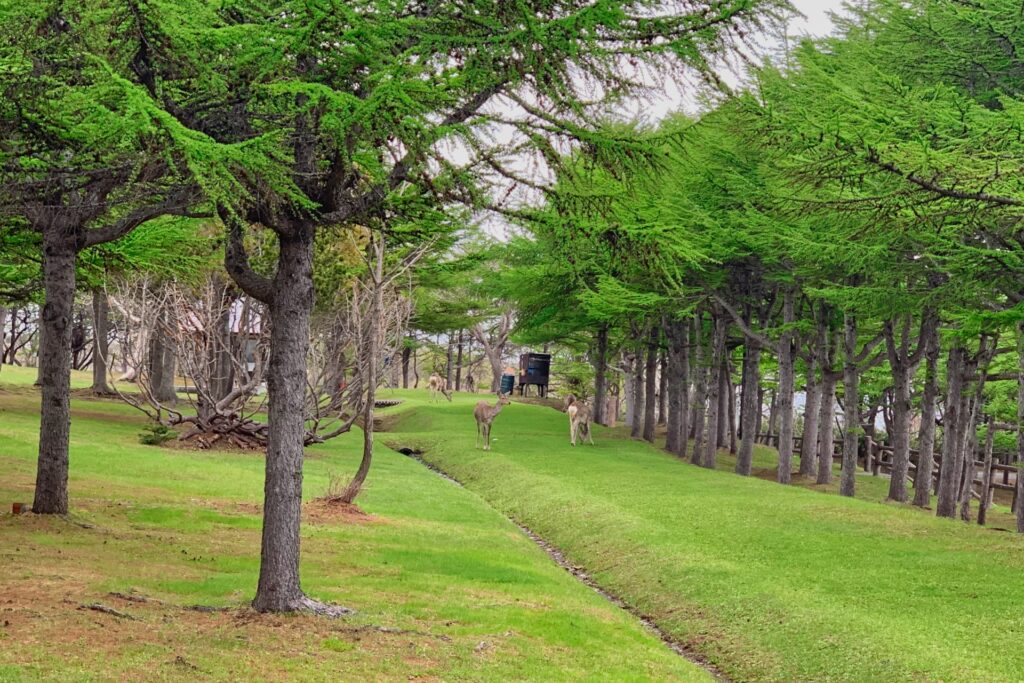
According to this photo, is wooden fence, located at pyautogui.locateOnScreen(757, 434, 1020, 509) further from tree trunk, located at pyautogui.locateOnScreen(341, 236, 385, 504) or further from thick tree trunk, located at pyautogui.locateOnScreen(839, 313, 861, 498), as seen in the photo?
tree trunk, located at pyautogui.locateOnScreen(341, 236, 385, 504)

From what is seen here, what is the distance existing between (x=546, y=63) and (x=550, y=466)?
70.3 ft

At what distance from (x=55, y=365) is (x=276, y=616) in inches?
242

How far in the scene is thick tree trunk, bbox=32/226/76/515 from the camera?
47.2ft

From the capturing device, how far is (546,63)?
9312 millimetres

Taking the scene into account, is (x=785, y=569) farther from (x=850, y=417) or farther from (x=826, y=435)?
(x=826, y=435)

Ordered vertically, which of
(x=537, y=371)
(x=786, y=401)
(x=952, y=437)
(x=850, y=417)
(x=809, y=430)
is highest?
(x=537, y=371)

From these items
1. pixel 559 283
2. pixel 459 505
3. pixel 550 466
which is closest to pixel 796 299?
pixel 559 283

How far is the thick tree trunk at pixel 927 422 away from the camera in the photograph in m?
27.2

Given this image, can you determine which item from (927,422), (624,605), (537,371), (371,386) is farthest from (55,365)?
(537,371)

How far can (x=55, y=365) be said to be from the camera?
1445 cm

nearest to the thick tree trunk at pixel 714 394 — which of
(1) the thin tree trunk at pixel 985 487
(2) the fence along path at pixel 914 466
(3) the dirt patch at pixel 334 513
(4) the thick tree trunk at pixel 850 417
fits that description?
(4) the thick tree trunk at pixel 850 417

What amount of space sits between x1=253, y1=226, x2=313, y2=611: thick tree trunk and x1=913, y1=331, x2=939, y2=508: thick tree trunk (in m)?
19.6

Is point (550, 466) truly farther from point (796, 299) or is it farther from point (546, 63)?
point (546, 63)

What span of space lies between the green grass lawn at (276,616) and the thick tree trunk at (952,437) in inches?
475
